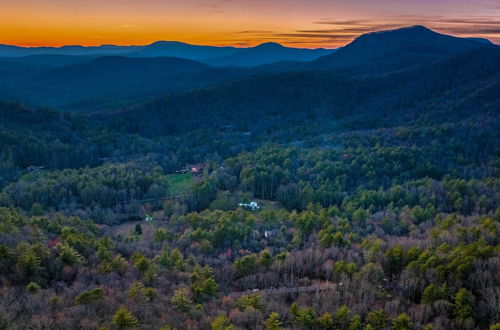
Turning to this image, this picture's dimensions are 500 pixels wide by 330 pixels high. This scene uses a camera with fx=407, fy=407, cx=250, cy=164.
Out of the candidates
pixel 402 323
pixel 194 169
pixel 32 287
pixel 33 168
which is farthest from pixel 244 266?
pixel 33 168

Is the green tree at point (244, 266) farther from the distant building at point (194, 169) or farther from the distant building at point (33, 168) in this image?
the distant building at point (33, 168)

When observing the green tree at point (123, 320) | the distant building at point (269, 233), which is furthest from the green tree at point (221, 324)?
the distant building at point (269, 233)

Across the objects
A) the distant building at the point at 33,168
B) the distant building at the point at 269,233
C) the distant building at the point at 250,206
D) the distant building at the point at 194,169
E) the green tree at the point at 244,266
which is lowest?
the distant building at the point at 250,206

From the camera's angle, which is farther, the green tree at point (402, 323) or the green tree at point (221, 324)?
the green tree at point (402, 323)

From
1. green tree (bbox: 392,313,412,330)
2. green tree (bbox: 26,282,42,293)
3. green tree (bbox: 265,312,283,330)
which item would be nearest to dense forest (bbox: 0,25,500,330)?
green tree (bbox: 392,313,412,330)

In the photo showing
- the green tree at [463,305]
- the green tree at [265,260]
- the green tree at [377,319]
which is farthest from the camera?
the green tree at [265,260]

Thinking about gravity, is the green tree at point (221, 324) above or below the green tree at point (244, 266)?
above

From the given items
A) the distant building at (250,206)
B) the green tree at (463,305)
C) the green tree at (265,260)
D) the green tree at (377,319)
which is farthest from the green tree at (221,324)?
the distant building at (250,206)

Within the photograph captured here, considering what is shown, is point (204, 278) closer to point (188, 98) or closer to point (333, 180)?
point (333, 180)

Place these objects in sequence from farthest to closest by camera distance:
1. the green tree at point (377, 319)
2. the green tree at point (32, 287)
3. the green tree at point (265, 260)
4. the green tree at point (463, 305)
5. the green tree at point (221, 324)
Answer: the green tree at point (265, 260) < the green tree at point (463, 305) < the green tree at point (377, 319) < the green tree at point (32, 287) < the green tree at point (221, 324)
